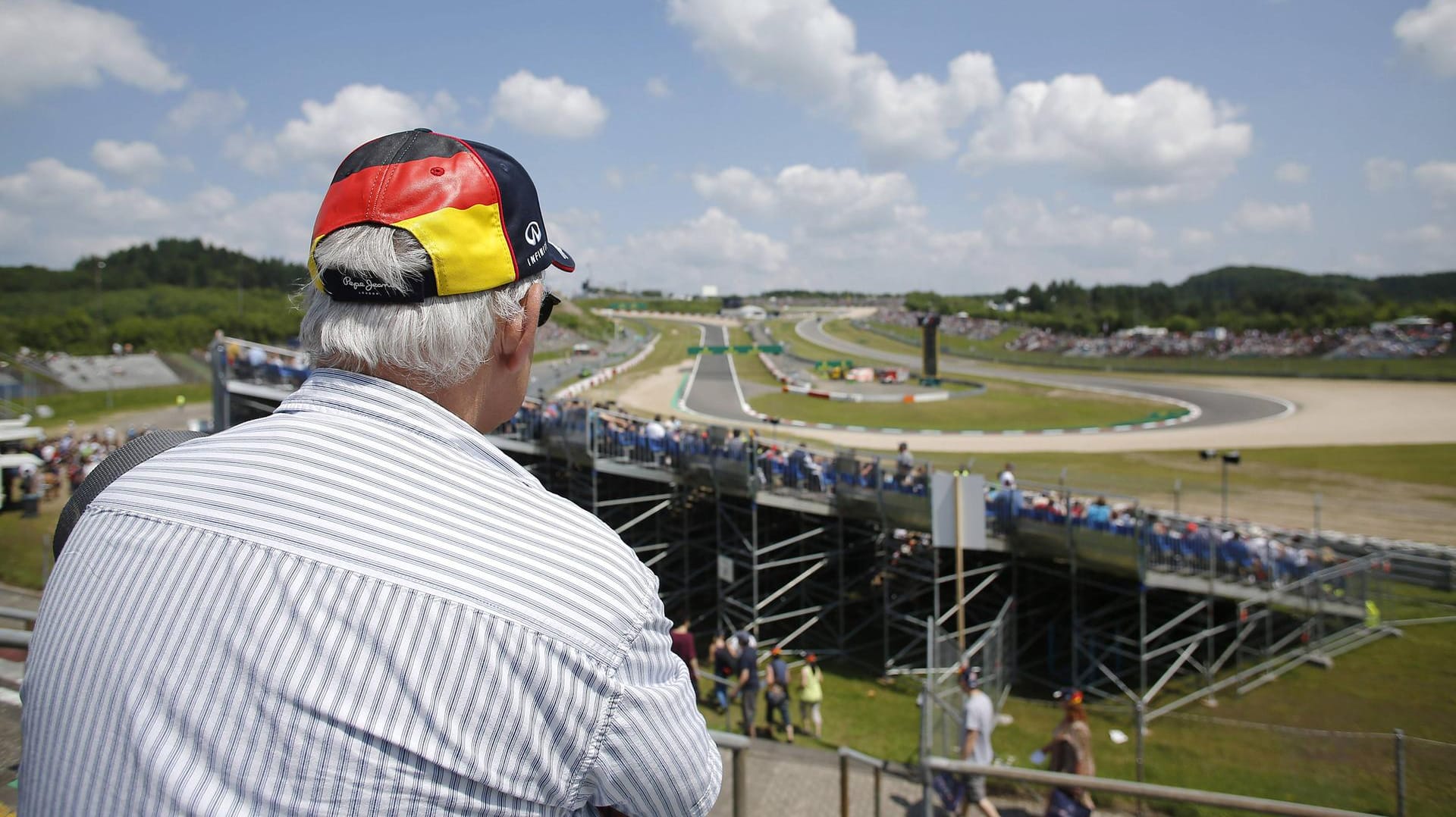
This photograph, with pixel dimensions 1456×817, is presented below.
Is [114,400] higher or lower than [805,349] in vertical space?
lower

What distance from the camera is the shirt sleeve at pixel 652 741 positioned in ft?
3.25

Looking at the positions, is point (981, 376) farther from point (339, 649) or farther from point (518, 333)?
point (339, 649)

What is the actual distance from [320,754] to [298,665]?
99 millimetres

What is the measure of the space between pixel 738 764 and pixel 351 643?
125 inches

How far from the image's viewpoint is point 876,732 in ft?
41.8

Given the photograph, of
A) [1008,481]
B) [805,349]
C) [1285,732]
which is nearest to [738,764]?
[1285,732]

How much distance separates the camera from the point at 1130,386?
52.3m

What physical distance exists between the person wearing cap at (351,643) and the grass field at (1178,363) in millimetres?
62224

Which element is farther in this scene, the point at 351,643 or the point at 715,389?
the point at 715,389

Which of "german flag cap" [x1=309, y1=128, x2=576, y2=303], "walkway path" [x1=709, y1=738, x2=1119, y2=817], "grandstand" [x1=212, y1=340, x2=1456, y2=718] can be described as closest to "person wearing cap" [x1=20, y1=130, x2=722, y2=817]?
"german flag cap" [x1=309, y1=128, x2=576, y2=303]

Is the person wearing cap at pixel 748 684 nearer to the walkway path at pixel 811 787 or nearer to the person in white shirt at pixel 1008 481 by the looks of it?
the walkway path at pixel 811 787

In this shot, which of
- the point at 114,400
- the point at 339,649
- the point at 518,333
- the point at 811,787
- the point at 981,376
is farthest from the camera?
the point at 981,376

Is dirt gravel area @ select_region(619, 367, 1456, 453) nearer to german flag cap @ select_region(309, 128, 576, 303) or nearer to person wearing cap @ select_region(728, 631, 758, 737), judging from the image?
person wearing cap @ select_region(728, 631, 758, 737)

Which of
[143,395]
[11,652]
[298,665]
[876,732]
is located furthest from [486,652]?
[143,395]
